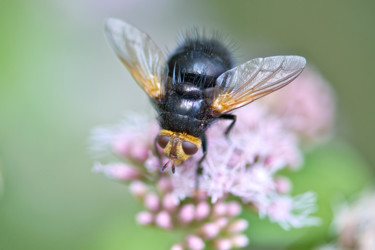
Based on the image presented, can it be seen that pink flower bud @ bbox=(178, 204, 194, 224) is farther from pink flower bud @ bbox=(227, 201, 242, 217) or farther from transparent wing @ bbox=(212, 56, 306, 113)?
transparent wing @ bbox=(212, 56, 306, 113)

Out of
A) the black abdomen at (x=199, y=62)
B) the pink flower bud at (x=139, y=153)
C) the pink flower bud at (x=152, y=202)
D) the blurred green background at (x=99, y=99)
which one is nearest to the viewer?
the black abdomen at (x=199, y=62)

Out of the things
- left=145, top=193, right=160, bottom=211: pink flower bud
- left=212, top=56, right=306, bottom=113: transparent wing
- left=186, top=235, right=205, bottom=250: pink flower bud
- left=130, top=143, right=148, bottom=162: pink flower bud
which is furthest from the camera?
left=130, top=143, right=148, bottom=162: pink flower bud

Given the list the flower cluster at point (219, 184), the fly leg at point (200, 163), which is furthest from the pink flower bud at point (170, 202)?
the fly leg at point (200, 163)

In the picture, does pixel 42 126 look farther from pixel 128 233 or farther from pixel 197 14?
pixel 197 14

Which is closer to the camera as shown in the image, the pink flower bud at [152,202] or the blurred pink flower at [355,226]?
the pink flower bud at [152,202]

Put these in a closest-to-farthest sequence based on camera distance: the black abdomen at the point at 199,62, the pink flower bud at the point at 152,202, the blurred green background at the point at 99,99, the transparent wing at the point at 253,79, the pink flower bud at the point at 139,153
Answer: the transparent wing at the point at 253,79
the black abdomen at the point at 199,62
the pink flower bud at the point at 152,202
the pink flower bud at the point at 139,153
the blurred green background at the point at 99,99

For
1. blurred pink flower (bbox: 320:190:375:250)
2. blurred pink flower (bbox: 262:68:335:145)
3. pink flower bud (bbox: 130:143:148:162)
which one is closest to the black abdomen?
pink flower bud (bbox: 130:143:148:162)

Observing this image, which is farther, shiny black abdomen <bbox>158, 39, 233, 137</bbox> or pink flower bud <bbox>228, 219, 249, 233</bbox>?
pink flower bud <bbox>228, 219, 249, 233</bbox>

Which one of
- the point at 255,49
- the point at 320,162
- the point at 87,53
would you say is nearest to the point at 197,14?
the point at 255,49

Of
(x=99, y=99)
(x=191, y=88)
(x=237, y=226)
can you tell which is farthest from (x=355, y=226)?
(x=99, y=99)

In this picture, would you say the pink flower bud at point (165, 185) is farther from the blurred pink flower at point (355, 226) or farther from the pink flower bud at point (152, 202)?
the blurred pink flower at point (355, 226)
